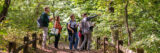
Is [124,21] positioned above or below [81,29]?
above

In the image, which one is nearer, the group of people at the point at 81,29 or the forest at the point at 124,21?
the forest at the point at 124,21

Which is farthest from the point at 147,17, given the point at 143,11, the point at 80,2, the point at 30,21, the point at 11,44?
the point at 80,2

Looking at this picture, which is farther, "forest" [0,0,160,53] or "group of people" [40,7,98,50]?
"group of people" [40,7,98,50]

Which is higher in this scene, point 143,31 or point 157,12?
point 157,12

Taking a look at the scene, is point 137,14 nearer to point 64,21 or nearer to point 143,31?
point 143,31

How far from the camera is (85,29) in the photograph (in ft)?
26.1

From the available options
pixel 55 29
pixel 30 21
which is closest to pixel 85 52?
pixel 55 29

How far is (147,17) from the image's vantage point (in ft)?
22.4

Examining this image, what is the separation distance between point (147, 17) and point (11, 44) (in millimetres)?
4927

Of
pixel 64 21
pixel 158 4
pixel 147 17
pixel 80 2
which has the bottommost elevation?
pixel 64 21

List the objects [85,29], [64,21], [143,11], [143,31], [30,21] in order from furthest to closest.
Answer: [64,21], [30,21], [85,29], [143,11], [143,31]

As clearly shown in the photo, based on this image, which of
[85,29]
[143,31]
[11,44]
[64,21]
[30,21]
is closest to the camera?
[11,44]

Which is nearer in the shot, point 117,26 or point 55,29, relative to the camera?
point 117,26

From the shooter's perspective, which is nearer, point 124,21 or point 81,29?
point 124,21
